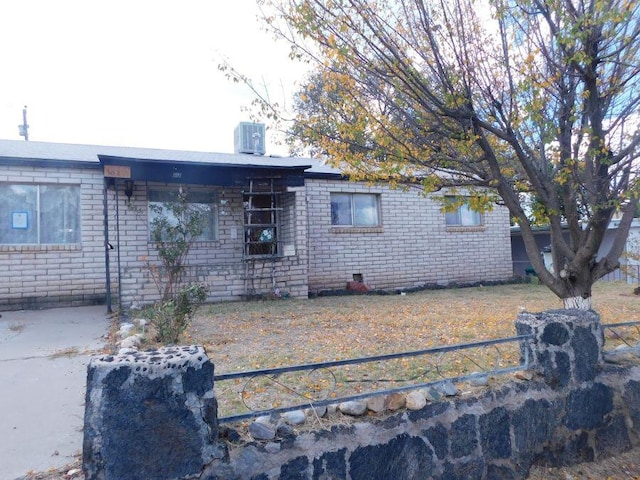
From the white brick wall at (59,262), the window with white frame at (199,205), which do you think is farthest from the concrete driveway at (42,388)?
the window with white frame at (199,205)

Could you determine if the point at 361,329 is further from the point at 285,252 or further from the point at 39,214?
the point at 39,214

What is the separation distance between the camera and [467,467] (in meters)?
3.15

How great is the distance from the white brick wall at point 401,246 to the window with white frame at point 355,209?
0.63 ft

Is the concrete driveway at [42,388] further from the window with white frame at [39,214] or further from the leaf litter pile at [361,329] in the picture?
the window with white frame at [39,214]

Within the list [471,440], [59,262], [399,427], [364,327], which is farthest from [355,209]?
[399,427]

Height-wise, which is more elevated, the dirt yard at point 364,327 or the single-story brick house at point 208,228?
the single-story brick house at point 208,228

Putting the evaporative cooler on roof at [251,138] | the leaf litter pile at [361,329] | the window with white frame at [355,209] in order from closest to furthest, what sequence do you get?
A: the leaf litter pile at [361,329] → the window with white frame at [355,209] → the evaporative cooler on roof at [251,138]

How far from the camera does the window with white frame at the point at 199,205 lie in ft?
33.6

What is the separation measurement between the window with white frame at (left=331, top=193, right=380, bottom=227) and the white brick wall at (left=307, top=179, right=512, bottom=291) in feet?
0.63

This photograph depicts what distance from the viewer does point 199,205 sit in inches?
425

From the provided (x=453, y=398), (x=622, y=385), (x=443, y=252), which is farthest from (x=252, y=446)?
(x=443, y=252)

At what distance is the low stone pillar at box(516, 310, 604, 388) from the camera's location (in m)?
3.65

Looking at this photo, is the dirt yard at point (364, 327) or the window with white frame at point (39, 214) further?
the window with white frame at point (39, 214)

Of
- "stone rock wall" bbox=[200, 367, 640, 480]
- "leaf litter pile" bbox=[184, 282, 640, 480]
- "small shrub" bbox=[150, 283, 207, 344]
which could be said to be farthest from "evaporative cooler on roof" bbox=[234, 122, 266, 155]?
"stone rock wall" bbox=[200, 367, 640, 480]
